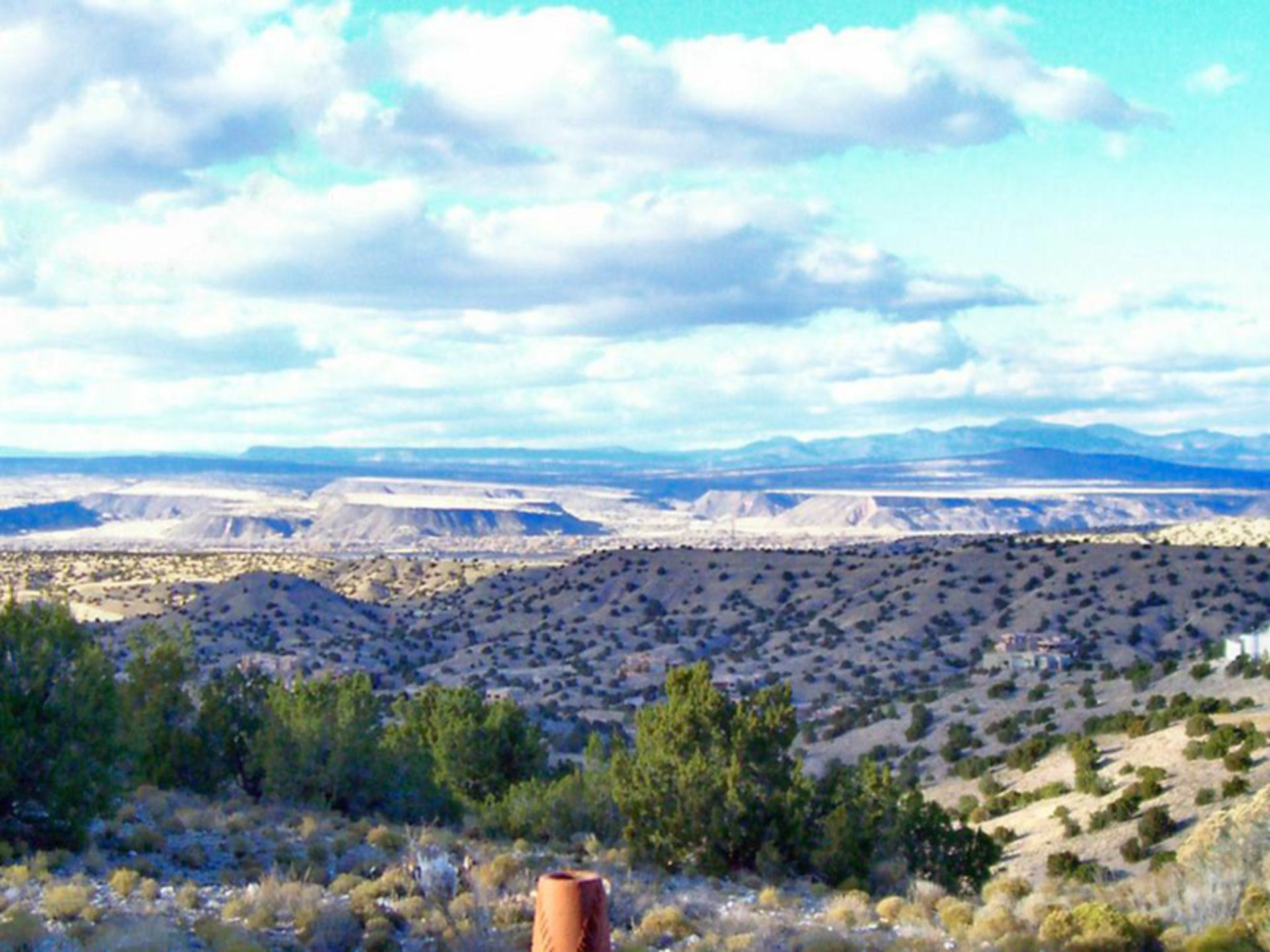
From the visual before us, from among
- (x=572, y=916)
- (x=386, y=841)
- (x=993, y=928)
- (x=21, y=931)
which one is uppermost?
(x=572, y=916)

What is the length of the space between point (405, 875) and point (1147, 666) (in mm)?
34971

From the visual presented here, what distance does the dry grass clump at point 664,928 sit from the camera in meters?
15.9

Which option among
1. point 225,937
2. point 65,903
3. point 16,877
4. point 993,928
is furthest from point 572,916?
→ point 16,877

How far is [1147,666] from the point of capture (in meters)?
46.0

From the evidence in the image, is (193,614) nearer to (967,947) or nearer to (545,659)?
(545,659)

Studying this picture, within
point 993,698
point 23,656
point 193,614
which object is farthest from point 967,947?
point 193,614

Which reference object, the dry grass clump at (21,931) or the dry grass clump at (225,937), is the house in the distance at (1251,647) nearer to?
the dry grass clump at (225,937)

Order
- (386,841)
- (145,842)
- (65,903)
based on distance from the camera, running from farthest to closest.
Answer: (386,841) → (145,842) → (65,903)

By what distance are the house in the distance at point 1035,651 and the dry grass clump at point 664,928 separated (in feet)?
124

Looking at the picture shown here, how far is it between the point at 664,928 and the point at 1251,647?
35.5m

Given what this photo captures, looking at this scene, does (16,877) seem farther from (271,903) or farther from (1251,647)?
(1251,647)

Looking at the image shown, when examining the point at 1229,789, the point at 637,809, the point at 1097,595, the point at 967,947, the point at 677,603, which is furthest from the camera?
the point at 677,603

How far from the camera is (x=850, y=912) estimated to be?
1739 cm

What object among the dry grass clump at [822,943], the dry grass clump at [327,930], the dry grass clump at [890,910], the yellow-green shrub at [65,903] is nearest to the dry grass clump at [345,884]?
the dry grass clump at [327,930]
